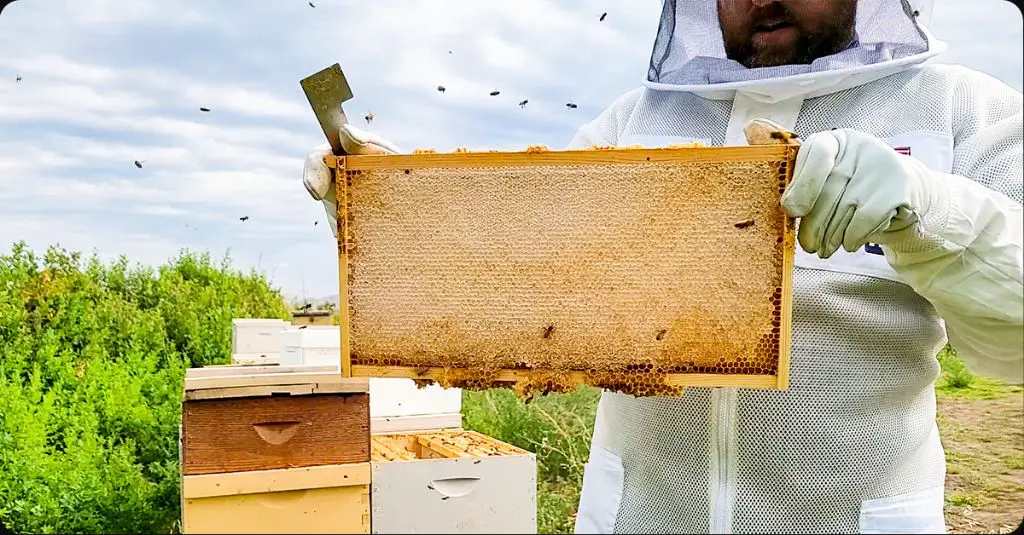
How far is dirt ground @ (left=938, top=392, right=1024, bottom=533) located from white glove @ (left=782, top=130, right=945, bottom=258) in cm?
326

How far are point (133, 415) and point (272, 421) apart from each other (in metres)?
2.98

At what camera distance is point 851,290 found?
1.65 meters

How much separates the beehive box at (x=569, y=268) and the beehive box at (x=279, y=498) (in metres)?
1.18

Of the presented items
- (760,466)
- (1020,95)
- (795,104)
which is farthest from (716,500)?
(1020,95)

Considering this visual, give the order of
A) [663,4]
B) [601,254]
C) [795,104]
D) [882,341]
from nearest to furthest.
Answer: [601,254] < [882,341] < [795,104] < [663,4]

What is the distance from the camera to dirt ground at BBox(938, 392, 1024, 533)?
4168 millimetres

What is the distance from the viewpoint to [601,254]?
1.55 metres

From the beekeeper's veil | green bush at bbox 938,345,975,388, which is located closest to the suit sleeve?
the beekeeper's veil

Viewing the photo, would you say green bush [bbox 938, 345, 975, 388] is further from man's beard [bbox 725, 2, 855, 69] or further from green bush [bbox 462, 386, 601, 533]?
man's beard [bbox 725, 2, 855, 69]

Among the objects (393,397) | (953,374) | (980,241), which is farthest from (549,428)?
(980,241)

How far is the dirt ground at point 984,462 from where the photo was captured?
4.17 meters

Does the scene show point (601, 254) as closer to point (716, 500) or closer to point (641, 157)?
point (641, 157)

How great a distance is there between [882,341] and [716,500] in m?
0.50

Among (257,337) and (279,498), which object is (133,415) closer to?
(257,337)
